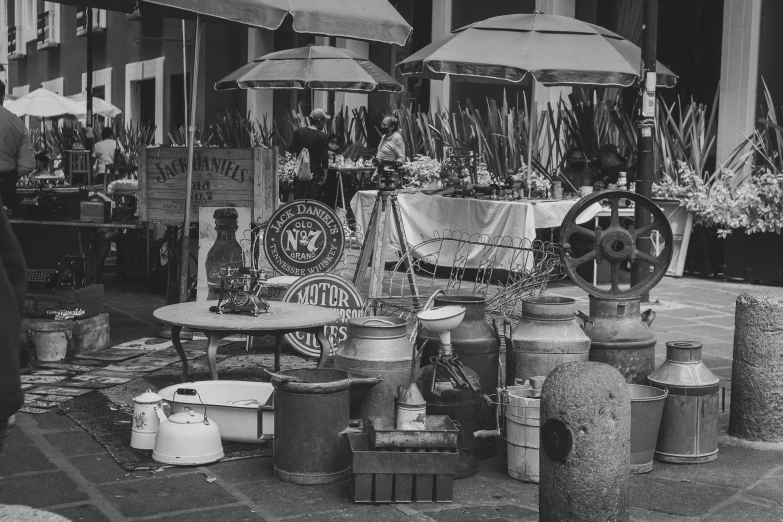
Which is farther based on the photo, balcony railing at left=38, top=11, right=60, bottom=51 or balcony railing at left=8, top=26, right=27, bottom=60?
balcony railing at left=8, top=26, right=27, bottom=60

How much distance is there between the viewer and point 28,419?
223 inches

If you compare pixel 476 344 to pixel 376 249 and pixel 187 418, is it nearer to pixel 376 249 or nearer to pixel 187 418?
pixel 187 418

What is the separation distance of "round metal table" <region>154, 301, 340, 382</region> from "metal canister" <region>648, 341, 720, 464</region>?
5.93ft

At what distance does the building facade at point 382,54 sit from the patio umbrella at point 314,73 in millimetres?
1363

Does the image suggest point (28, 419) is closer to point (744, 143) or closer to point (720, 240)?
point (720, 240)

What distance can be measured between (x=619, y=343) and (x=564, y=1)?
11.0 meters

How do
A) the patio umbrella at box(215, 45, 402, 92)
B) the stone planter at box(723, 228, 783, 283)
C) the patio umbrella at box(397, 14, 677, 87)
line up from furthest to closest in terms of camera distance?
the patio umbrella at box(215, 45, 402, 92) → the stone planter at box(723, 228, 783, 283) → the patio umbrella at box(397, 14, 677, 87)

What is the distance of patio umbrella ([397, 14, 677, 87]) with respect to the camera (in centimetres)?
969

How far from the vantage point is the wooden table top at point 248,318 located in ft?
17.8

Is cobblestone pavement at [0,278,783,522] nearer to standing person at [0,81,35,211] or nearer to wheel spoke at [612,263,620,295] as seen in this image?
wheel spoke at [612,263,620,295]

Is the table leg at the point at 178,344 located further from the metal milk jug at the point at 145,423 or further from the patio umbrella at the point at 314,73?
the patio umbrella at the point at 314,73

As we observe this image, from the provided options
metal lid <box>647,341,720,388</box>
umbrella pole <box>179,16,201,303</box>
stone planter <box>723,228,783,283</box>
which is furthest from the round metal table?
stone planter <box>723,228,783,283</box>

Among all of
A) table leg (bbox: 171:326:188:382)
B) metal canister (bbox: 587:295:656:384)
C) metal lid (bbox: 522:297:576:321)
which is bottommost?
table leg (bbox: 171:326:188:382)

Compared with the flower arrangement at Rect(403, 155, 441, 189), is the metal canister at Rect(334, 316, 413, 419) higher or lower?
lower
